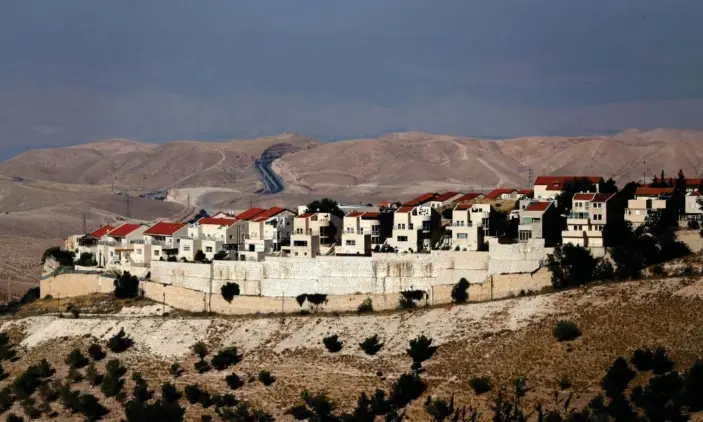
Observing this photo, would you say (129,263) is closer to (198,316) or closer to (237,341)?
(198,316)

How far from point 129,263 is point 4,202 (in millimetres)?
100745

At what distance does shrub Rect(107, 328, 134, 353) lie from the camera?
147ft

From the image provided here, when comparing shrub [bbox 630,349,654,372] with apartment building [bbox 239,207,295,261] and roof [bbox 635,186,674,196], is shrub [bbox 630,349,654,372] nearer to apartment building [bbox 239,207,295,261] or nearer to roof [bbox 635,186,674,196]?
roof [bbox 635,186,674,196]

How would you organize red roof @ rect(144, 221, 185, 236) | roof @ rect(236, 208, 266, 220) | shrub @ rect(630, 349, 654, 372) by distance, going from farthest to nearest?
red roof @ rect(144, 221, 185, 236), roof @ rect(236, 208, 266, 220), shrub @ rect(630, 349, 654, 372)

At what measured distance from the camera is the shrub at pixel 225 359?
1619 inches

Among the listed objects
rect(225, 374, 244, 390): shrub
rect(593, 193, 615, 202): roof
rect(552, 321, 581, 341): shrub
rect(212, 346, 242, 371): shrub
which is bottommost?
rect(225, 374, 244, 390): shrub

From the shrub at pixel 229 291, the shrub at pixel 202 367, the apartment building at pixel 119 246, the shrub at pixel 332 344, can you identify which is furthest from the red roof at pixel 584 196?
the apartment building at pixel 119 246

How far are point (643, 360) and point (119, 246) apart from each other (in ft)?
96.3

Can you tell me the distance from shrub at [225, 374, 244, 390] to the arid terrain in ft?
0.86

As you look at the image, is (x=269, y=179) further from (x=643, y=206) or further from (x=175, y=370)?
(x=175, y=370)

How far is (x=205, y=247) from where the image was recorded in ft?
170

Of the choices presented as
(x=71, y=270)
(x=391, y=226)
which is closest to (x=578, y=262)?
(x=391, y=226)

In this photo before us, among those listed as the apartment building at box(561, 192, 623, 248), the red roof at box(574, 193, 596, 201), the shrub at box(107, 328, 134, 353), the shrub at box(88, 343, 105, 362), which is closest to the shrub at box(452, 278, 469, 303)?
the apartment building at box(561, 192, 623, 248)

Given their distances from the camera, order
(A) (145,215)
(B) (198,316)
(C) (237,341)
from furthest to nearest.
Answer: (A) (145,215) < (B) (198,316) < (C) (237,341)
